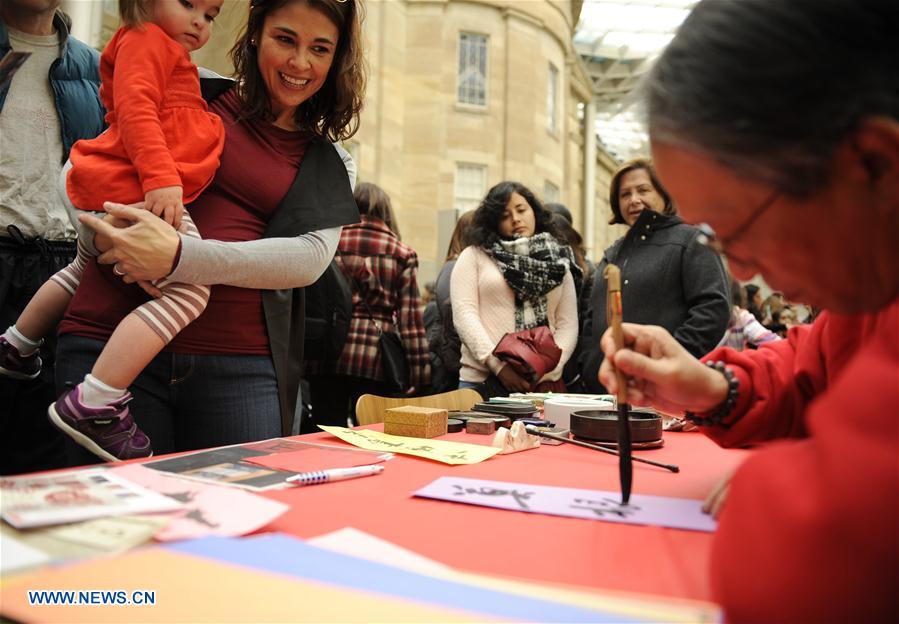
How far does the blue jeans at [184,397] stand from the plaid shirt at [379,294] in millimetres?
1597

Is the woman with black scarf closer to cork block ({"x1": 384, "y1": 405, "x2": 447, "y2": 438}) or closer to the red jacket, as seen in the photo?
cork block ({"x1": 384, "y1": 405, "x2": 447, "y2": 438})

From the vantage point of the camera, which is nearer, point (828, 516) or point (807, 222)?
point (828, 516)

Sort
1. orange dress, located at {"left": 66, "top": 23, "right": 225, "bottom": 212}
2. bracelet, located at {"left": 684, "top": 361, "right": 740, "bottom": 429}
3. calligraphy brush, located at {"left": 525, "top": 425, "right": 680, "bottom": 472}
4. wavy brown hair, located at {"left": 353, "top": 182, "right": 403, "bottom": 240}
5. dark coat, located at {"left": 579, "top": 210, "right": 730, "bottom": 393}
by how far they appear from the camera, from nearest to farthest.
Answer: bracelet, located at {"left": 684, "top": 361, "right": 740, "bottom": 429} → calligraphy brush, located at {"left": 525, "top": 425, "right": 680, "bottom": 472} → orange dress, located at {"left": 66, "top": 23, "right": 225, "bottom": 212} → dark coat, located at {"left": 579, "top": 210, "right": 730, "bottom": 393} → wavy brown hair, located at {"left": 353, "top": 182, "right": 403, "bottom": 240}

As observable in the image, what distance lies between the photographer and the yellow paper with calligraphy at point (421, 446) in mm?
1240

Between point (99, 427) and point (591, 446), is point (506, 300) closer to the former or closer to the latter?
point (591, 446)

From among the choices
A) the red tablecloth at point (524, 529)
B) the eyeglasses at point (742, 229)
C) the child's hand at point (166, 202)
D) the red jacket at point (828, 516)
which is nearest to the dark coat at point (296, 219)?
the child's hand at point (166, 202)

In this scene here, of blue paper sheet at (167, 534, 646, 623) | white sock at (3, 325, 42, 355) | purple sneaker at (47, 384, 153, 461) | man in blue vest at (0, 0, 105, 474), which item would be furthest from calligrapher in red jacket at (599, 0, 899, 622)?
man in blue vest at (0, 0, 105, 474)

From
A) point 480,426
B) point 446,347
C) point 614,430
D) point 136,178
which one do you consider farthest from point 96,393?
point 446,347

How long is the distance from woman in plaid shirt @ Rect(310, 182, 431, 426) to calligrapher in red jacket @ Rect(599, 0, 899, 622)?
8.41 ft

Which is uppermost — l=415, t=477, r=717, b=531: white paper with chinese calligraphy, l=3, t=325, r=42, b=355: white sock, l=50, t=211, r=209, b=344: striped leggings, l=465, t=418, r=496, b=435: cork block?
l=50, t=211, r=209, b=344: striped leggings

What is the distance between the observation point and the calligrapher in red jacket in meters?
0.46

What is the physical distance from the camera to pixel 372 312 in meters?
3.27

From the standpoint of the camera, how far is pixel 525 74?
15.4 meters

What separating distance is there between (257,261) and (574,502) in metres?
0.98
